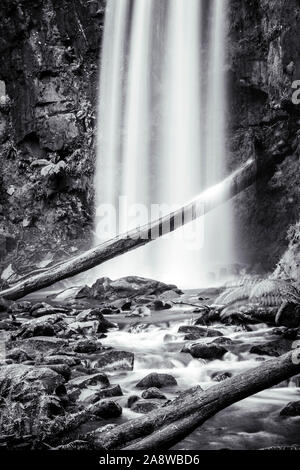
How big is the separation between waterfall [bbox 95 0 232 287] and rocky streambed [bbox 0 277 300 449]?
4644mm

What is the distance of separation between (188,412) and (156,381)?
2014 mm

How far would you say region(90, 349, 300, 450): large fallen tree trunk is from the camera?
2746mm

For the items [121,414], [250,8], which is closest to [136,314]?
[121,414]

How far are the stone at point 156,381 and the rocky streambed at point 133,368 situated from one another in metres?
0.01

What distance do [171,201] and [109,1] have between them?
7.46m

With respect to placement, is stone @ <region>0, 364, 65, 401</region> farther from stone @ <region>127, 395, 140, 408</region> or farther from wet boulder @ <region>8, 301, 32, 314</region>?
wet boulder @ <region>8, 301, 32, 314</region>

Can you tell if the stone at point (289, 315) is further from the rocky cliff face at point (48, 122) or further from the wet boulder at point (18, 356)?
the rocky cliff face at point (48, 122)

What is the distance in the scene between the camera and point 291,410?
3949mm

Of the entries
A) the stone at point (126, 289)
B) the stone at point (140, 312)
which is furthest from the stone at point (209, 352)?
the stone at point (126, 289)

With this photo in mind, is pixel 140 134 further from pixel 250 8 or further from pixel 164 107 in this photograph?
pixel 250 8

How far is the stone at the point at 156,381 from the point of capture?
477 centimetres

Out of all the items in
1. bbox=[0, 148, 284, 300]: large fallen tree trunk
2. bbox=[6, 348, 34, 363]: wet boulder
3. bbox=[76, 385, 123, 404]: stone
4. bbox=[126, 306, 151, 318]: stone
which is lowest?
bbox=[76, 385, 123, 404]: stone

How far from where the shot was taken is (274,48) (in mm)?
11438

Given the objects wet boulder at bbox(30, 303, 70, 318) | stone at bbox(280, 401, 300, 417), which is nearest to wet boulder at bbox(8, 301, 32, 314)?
wet boulder at bbox(30, 303, 70, 318)
